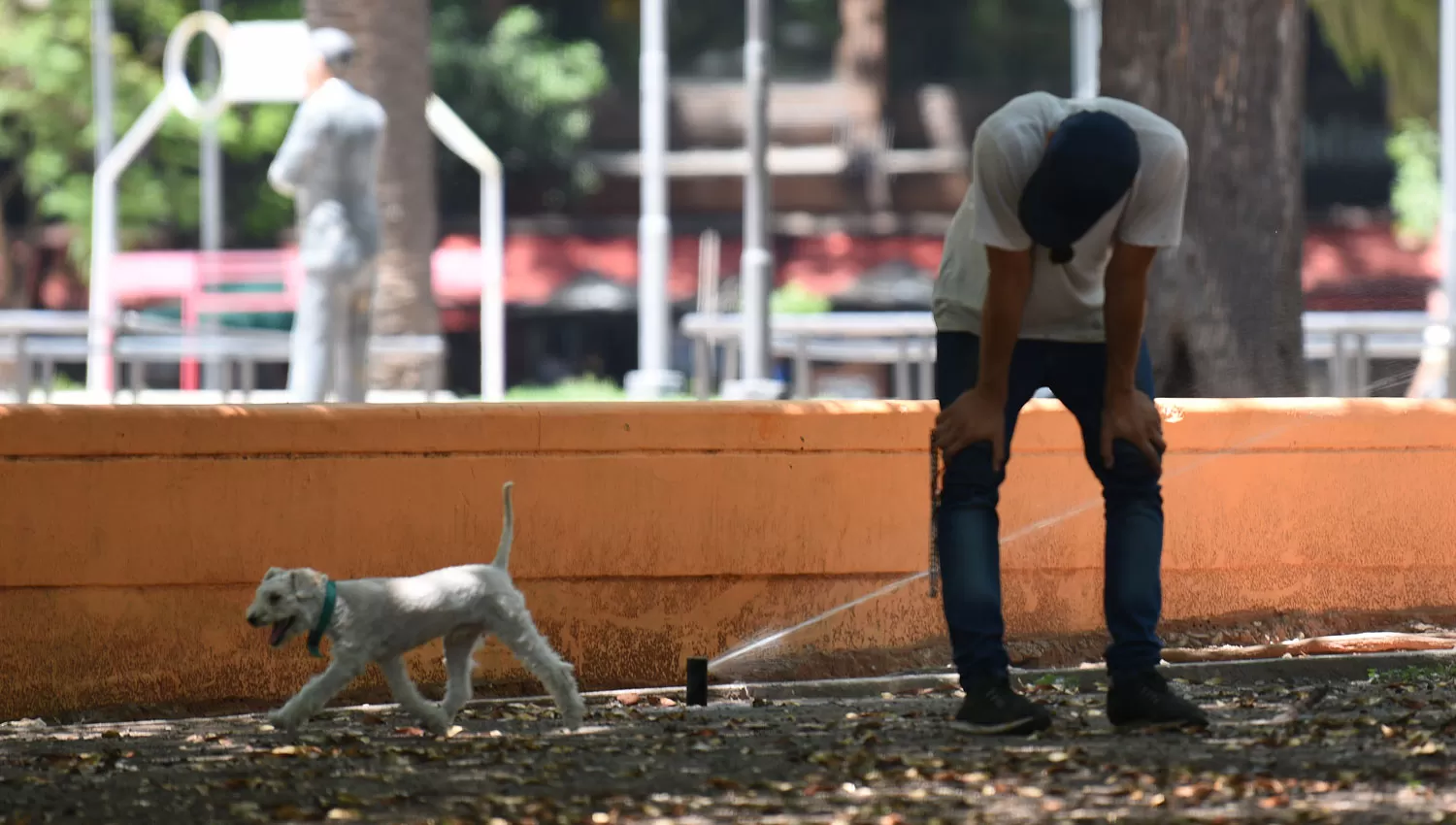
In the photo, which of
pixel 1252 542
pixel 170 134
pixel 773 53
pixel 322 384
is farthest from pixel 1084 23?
pixel 1252 542

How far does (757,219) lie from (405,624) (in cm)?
1267

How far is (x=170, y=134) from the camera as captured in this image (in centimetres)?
3359

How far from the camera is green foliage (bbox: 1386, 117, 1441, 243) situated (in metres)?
32.4

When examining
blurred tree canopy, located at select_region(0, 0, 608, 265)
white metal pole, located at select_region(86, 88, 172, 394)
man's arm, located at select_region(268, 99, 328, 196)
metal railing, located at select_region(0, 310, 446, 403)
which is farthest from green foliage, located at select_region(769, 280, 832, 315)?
man's arm, located at select_region(268, 99, 328, 196)

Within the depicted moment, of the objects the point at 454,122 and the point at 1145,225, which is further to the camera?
the point at 454,122

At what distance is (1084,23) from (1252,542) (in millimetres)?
27490

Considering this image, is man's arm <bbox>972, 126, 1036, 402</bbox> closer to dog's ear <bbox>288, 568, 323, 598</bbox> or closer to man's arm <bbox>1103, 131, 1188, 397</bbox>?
man's arm <bbox>1103, 131, 1188, 397</bbox>

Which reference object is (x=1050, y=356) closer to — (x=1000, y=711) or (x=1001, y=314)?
(x=1001, y=314)

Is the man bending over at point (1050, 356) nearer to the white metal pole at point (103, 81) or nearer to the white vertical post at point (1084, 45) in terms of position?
the white vertical post at point (1084, 45)

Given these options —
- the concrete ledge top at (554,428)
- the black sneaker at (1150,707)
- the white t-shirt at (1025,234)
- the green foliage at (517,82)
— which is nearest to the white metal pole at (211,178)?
the green foliage at (517,82)

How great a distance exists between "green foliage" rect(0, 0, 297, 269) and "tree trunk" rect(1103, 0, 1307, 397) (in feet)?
82.7

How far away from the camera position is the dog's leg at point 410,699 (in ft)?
18.1

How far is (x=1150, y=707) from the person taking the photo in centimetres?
514

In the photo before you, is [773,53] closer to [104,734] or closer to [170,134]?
[170,134]
